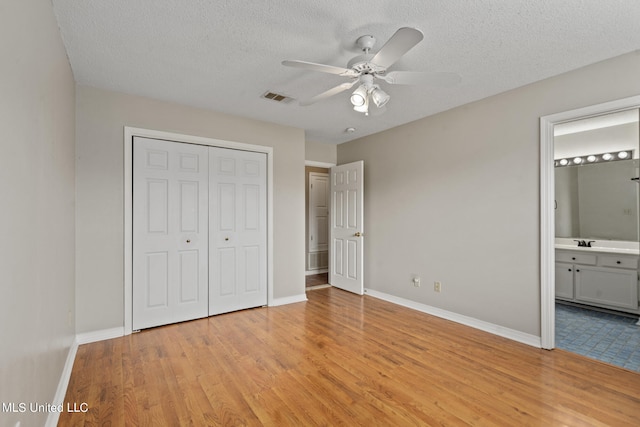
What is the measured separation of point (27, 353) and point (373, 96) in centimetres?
244

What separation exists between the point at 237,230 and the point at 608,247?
4.95 meters

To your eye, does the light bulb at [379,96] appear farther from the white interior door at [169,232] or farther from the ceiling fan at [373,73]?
the white interior door at [169,232]

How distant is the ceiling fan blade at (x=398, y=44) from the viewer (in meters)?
1.60

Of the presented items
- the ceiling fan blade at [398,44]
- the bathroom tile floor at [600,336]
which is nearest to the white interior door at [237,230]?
the ceiling fan blade at [398,44]

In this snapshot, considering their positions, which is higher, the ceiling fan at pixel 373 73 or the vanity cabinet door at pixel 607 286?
the ceiling fan at pixel 373 73

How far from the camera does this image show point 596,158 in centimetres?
425

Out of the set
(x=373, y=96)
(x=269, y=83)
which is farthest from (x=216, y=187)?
(x=373, y=96)

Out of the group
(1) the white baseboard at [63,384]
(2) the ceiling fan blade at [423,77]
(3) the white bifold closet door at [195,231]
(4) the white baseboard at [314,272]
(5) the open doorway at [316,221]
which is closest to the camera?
(1) the white baseboard at [63,384]

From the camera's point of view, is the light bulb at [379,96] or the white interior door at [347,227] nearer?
the light bulb at [379,96]

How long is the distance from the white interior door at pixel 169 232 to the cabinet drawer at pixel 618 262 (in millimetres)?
4973

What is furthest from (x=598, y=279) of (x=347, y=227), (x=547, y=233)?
(x=347, y=227)

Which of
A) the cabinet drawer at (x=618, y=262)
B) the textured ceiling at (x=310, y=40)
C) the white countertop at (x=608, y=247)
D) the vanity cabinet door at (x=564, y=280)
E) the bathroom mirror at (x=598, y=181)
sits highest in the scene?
the textured ceiling at (x=310, y=40)

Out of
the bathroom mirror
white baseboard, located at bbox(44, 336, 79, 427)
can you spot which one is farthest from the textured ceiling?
white baseboard, located at bbox(44, 336, 79, 427)

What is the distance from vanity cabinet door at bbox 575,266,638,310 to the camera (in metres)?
3.70
